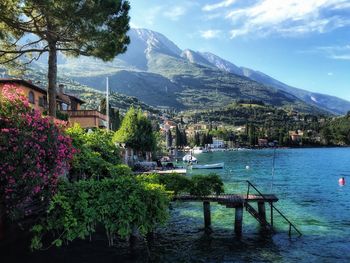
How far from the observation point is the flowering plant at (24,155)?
1489cm

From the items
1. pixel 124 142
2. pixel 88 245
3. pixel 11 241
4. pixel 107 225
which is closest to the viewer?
pixel 107 225

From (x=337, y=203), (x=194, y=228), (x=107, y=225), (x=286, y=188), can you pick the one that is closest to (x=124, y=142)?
(x=286, y=188)

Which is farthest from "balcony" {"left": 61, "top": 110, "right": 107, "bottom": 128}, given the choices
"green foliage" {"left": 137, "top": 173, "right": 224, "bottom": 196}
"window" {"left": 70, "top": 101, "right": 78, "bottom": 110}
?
"green foliage" {"left": 137, "top": 173, "right": 224, "bottom": 196}

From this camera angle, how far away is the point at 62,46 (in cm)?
2912

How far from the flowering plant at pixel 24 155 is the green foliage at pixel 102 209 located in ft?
3.34

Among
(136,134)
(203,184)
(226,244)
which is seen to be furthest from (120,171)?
(136,134)

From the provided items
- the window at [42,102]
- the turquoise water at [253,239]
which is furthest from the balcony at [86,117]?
the turquoise water at [253,239]

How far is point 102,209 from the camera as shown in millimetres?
18422

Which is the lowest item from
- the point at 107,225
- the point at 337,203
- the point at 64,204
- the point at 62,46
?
the point at 337,203

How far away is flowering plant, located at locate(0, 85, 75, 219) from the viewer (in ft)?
48.9

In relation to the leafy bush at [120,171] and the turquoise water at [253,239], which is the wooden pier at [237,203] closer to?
the turquoise water at [253,239]

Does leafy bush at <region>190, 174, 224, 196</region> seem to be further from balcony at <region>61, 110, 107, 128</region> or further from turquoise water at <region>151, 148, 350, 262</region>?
balcony at <region>61, 110, 107, 128</region>

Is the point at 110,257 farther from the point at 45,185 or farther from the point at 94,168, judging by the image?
the point at 45,185

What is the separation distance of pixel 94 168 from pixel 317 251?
15677mm
